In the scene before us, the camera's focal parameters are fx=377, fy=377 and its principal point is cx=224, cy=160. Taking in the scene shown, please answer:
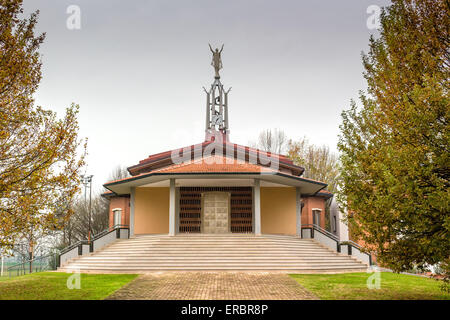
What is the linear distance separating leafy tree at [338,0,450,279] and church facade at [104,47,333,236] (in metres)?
11.1

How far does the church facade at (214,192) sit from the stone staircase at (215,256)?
5.54ft

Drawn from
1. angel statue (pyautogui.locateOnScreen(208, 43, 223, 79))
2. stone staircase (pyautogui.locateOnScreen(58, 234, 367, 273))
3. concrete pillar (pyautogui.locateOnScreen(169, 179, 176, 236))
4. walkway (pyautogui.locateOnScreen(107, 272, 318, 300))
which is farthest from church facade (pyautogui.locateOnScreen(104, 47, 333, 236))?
angel statue (pyautogui.locateOnScreen(208, 43, 223, 79))

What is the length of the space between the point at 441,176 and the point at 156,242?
14.6 meters

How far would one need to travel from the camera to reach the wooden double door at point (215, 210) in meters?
23.8

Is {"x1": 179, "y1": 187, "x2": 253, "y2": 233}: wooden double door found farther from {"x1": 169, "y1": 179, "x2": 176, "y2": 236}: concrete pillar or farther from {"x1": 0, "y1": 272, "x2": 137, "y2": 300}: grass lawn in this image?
{"x1": 0, "y1": 272, "x2": 137, "y2": 300}: grass lawn

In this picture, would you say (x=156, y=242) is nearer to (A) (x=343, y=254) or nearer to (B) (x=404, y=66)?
(A) (x=343, y=254)

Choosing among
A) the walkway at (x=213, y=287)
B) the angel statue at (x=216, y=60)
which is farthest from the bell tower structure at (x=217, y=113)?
the walkway at (x=213, y=287)

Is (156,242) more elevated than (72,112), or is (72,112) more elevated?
(72,112)

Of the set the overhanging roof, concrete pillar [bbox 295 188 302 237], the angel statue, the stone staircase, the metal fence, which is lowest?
the metal fence

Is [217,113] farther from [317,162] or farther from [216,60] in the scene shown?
[317,162]

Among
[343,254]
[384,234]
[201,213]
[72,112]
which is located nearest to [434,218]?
[384,234]

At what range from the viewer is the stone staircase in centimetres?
1720

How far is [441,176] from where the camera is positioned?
28.6 feet
